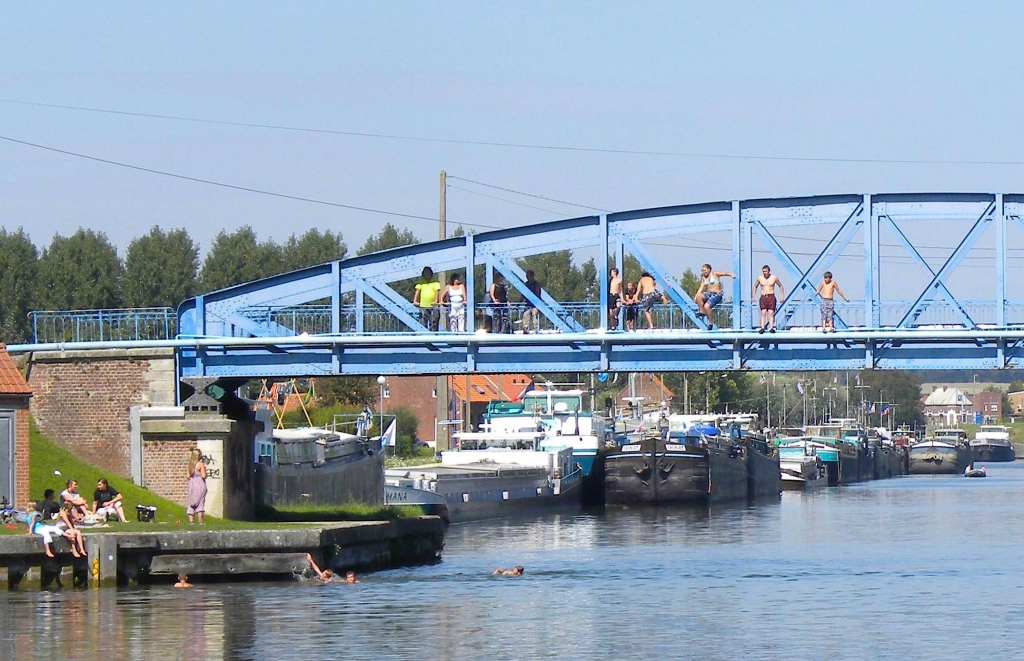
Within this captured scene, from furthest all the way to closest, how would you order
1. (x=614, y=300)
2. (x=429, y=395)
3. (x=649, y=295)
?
(x=429, y=395), (x=649, y=295), (x=614, y=300)

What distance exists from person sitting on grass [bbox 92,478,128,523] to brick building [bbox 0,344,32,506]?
1.70 meters

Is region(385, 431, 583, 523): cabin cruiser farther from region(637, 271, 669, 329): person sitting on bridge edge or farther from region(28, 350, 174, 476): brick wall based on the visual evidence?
region(637, 271, 669, 329): person sitting on bridge edge

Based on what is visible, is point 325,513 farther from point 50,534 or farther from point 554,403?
point 554,403

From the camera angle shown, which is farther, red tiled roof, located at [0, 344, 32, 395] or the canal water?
red tiled roof, located at [0, 344, 32, 395]

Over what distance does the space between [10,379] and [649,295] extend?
48.3 ft

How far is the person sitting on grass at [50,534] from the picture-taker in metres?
33.5

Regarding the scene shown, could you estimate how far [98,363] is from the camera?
141 ft

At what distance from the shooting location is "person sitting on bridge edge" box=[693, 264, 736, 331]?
136 feet

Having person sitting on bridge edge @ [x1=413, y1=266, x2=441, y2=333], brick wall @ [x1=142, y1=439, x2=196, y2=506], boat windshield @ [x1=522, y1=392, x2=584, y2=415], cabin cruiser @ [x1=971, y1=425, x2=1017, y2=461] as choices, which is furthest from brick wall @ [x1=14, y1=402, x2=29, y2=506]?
cabin cruiser @ [x1=971, y1=425, x2=1017, y2=461]

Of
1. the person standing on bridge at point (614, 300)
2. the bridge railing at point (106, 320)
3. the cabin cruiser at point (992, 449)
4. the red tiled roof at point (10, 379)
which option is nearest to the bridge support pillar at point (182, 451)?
the bridge railing at point (106, 320)

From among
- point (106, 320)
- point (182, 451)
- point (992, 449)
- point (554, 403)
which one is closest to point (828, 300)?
point (182, 451)

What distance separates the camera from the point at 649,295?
42844mm

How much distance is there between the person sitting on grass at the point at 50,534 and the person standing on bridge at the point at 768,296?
1593 cm

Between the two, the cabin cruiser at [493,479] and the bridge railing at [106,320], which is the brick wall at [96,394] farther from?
the cabin cruiser at [493,479]
